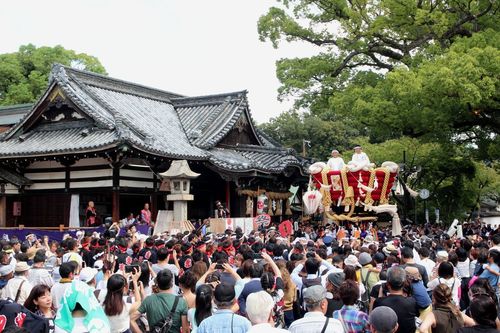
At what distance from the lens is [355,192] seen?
19.2 m

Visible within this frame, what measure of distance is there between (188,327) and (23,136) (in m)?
18.2

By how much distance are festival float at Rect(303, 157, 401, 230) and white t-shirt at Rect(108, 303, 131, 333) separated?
1431 cm

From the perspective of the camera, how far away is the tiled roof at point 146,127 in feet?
61.8

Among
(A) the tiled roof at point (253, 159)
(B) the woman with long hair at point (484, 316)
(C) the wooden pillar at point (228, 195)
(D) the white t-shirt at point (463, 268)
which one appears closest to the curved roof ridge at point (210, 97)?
(A) the tiled roof at point (253, 159)

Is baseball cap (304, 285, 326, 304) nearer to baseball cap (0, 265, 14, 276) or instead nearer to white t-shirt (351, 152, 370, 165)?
baseball cap (0, 265, 14, 276)

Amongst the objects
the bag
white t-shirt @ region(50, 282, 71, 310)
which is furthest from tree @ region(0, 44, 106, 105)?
the bag

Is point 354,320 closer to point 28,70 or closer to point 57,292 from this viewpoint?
point 57,292

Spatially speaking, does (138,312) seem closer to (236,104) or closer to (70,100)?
(70,100)

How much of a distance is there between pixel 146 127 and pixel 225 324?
1808 cm

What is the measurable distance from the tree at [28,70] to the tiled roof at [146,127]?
1634 centimetres

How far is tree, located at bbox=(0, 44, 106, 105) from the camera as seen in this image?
39031 millimetres

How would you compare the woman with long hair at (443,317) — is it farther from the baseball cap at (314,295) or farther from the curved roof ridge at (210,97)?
the curved roof ridge at (210,97)

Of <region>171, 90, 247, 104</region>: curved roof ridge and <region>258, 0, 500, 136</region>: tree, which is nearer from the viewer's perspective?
<region>258, 0, 500, 136</region>: tree

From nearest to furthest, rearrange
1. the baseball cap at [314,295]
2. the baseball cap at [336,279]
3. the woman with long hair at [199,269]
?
the baseball cap at [314,295] → the baseball cap at [336,279] → the woman with long hair at [199,269]
